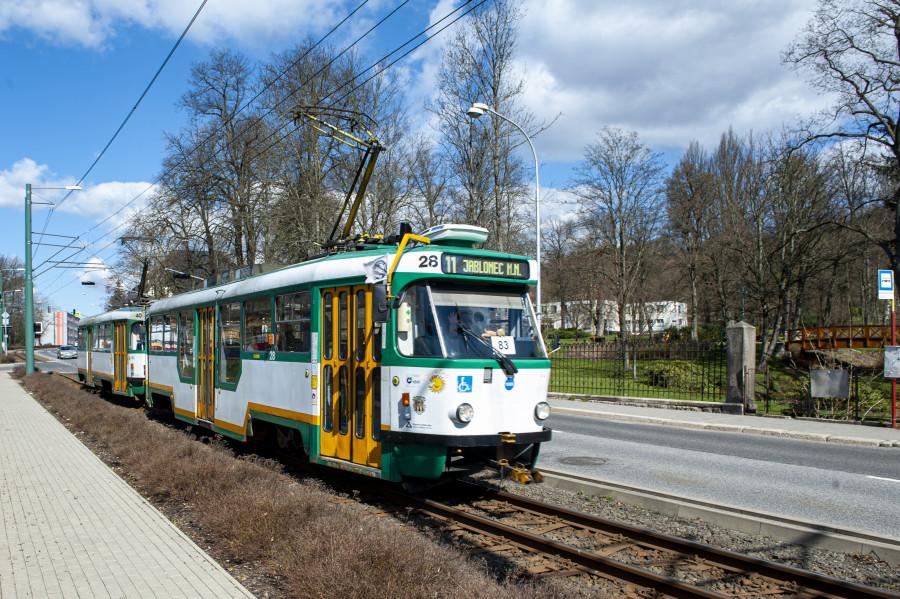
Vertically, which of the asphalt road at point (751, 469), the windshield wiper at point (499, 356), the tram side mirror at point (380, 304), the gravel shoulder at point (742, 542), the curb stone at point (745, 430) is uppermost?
the tram side mirror at point (380, 304)

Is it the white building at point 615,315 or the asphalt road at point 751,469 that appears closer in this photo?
the asphalt road at point 751,469

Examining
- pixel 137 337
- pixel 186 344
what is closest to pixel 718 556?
pixel 186 344

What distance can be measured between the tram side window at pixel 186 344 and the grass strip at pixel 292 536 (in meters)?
3.35

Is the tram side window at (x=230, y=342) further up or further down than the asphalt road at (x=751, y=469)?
further up

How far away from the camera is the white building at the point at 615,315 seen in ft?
160

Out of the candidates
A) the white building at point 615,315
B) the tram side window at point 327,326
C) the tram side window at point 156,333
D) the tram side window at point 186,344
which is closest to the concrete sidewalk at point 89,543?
the tram side window at point 327,326

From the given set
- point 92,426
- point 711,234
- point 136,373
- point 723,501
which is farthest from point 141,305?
point 711,234

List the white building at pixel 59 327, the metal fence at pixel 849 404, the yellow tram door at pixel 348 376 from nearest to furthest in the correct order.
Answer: the yellow tram door at pixel 348 376 → the metal fence at pixel 849 404 → the white building at pixel 59 327

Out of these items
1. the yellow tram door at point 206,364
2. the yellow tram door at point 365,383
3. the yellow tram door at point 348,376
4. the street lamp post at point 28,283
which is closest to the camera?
the yellow tram door at point 365,383

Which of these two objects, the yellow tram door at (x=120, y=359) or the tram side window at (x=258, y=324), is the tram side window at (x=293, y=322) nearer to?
the tram side window at (x=258, y=324)

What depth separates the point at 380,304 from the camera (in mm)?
7871

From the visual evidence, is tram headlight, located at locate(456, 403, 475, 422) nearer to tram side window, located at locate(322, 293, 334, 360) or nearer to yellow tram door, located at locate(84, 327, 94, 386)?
tram side window, located at locate(322, 293, 334, 360)

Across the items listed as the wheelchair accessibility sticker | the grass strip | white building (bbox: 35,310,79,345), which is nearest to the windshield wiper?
the wheelchair accessibility sticker

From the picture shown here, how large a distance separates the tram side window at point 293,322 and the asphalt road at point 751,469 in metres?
4.32
